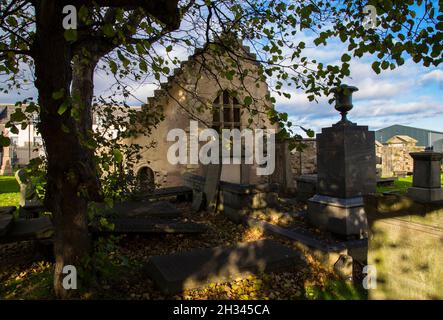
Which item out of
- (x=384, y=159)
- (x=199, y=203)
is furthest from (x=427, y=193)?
(x=384, y=159)

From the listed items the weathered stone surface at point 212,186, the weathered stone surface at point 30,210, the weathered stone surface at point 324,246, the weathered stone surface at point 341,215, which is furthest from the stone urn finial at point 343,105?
the weathered stone surface at point 30,210

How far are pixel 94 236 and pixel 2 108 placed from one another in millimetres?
41949

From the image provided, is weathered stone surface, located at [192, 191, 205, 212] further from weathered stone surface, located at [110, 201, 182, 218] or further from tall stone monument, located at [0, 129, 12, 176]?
tall stone monument, located at [0, 129, 12, 176]

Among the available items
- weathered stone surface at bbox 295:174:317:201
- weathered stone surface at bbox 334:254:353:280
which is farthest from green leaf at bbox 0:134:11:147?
weathered stone surface at bbox 295:174:317:201

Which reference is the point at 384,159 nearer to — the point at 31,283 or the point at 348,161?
the point at 348,161

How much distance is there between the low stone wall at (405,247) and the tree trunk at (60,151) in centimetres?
286

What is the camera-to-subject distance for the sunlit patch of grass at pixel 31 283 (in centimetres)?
320

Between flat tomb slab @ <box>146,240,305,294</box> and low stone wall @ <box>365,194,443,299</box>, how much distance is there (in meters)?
1.18

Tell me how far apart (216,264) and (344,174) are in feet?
9.82

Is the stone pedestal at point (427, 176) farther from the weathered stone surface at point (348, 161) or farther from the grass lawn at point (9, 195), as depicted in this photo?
the grass lawn at point (9, 195)

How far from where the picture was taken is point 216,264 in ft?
12.0

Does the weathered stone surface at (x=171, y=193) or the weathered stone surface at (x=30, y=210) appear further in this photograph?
the weathered stone surface at (x=171, y=193)

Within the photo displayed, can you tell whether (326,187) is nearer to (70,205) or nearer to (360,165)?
(360,165)

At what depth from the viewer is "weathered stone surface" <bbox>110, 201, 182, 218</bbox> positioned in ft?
19.6
